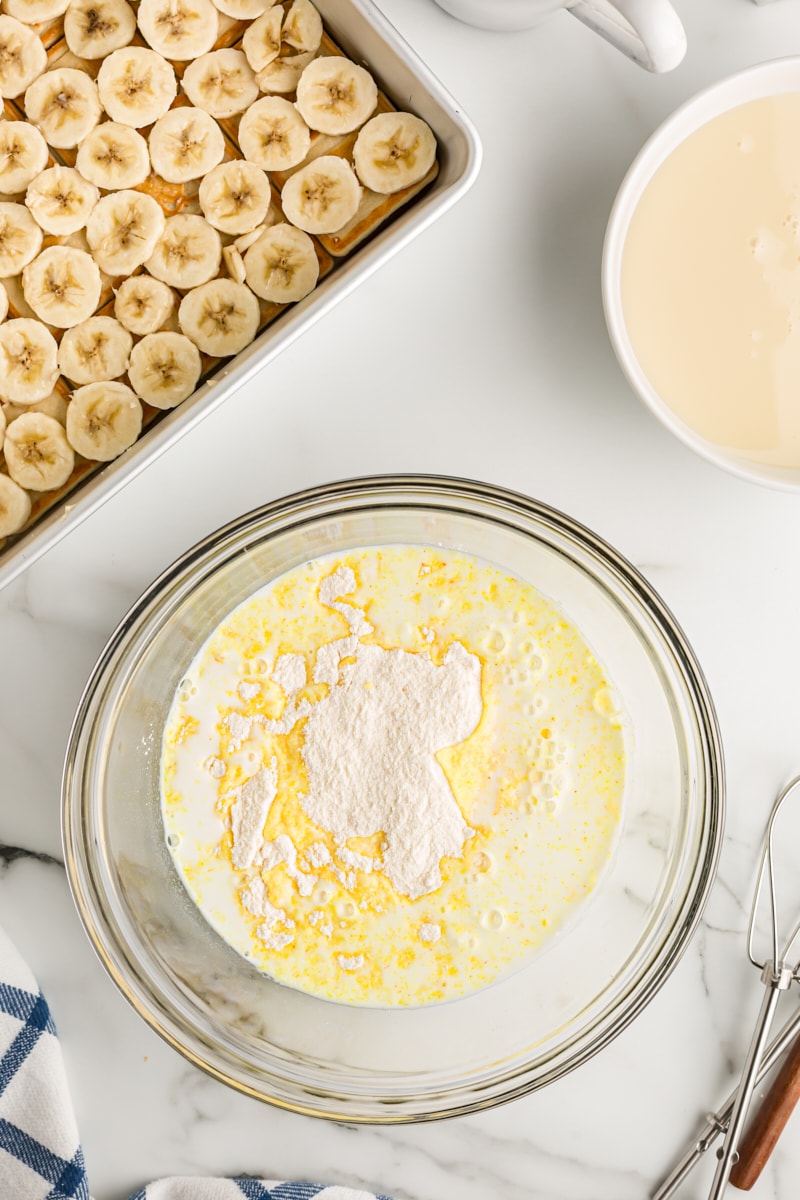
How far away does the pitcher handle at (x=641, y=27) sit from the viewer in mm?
693

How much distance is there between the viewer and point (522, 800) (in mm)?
862

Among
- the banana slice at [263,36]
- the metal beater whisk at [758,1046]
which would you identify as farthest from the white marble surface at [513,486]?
the banana slice at [263,36]

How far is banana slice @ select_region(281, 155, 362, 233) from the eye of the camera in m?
0.83

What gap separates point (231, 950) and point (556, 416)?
23.2 inches

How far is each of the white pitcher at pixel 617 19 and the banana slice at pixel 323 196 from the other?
17 centimetres

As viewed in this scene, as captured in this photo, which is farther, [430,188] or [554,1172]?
[554,1172]

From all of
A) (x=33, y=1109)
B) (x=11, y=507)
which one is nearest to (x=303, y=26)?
(x=11, y=507)

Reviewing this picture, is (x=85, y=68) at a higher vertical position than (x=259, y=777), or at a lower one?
higher

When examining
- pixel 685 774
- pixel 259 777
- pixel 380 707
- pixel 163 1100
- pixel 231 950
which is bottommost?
pixel 163 1100

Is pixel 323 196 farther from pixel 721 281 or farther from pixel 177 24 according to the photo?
pixel 721 281

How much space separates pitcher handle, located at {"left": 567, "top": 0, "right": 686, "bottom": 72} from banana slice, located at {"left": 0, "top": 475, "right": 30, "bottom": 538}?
24.2 inches

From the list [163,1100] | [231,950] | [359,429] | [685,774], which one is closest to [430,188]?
[359,429]

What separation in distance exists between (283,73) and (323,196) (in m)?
0.11

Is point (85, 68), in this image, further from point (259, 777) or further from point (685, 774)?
point (685, 774)
